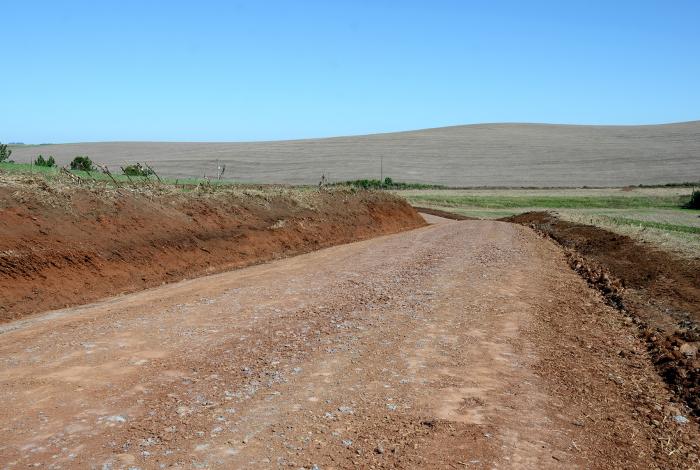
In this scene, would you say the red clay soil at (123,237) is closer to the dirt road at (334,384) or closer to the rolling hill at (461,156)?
the dirt road at (334,384)

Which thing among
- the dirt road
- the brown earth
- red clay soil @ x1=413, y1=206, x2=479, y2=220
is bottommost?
red clay soil @ x1=413, y1=206, x2=479, y2=220

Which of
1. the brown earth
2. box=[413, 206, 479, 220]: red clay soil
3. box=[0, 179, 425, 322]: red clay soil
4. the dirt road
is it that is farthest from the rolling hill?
the dirt road

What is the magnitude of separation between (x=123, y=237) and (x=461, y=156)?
76487 millimetres

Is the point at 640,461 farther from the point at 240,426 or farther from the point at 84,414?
the point at 84,414

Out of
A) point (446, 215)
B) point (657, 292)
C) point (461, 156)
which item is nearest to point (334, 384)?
point (657, 292)

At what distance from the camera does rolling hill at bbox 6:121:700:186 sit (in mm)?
73250

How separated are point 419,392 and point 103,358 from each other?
3.78 metres

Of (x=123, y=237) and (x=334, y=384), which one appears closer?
(x=334, y=384)

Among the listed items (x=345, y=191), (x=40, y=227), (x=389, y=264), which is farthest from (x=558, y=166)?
(x=40, y=227)

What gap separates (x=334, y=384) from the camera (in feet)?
24.6

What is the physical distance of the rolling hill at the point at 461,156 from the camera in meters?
73.2

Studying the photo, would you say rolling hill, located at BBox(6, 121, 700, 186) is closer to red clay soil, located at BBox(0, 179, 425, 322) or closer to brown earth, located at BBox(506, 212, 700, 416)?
red clay soil, located at BBox(0, 179, 425, 322)

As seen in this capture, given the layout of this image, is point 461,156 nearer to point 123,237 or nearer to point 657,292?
point 123,237

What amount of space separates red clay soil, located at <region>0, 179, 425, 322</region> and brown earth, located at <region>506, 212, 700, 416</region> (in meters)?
9.25
